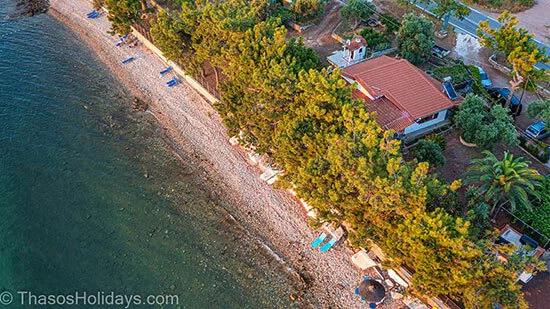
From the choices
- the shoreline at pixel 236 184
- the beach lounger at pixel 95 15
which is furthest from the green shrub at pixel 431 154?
the beach lounger at pixel 95 15

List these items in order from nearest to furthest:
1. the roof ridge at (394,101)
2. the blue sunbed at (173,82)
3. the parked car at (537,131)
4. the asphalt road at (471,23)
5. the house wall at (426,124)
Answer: the roof ridge at (394,101) < the parked car at (537,131) < the house wall at (426,124) < the blue sunbed at (173,82) < the asphalt road at (471,23)

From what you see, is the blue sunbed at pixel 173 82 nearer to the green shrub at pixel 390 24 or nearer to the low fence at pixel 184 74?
the low fence at pixel 184 74

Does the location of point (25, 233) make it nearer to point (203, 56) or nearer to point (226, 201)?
point (226, 201)

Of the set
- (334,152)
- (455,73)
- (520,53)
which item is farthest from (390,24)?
(334,152)

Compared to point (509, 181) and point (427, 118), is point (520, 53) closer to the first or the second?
point (427, 118)

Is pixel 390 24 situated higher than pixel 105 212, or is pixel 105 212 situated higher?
pixel 390 24

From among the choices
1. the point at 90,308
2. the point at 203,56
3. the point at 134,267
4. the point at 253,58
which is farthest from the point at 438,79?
the point at 90,308
